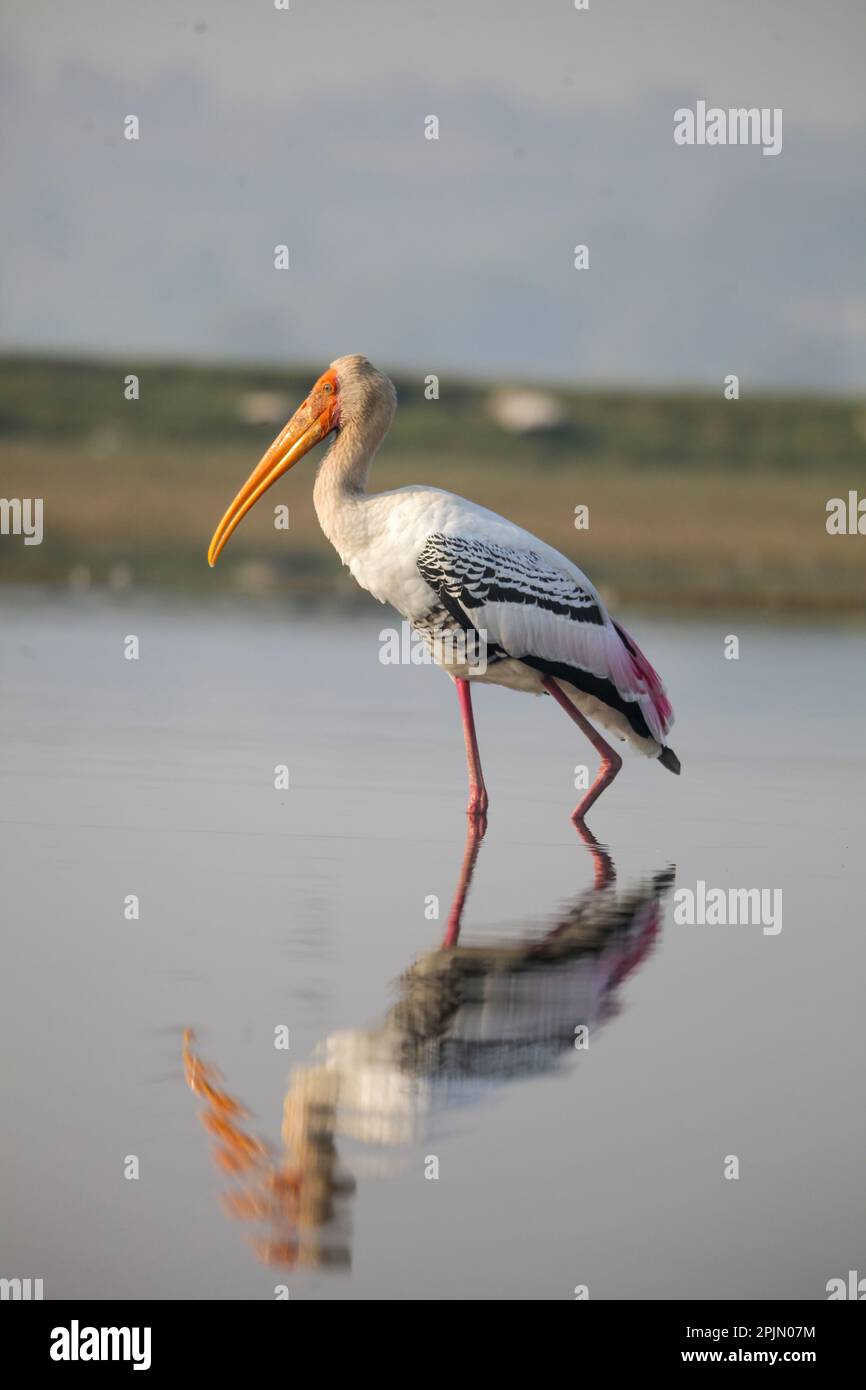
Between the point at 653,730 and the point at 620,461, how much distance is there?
1059 inches

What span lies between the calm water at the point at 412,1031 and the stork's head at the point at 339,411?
1.41 metres

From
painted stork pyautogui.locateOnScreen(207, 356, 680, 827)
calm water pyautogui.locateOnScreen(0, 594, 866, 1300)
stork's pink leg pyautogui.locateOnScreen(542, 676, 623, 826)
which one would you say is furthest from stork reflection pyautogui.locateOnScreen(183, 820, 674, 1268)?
painted stork pyautogui.locateOnScreen(207, 356, 680, 827)

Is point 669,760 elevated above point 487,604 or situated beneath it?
situated beneath

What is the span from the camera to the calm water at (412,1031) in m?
4.46

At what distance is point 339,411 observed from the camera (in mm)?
9984

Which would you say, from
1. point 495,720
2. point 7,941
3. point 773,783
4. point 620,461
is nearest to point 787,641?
point 495,720

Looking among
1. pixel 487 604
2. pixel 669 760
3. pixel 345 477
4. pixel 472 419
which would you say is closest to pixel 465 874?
pixel 487 604

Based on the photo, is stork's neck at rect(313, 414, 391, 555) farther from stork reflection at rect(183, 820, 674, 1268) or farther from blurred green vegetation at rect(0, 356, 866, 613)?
blurred green vegetation at rect(0, 356, 866, 613)

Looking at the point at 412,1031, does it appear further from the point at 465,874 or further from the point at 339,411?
the point at 339,411

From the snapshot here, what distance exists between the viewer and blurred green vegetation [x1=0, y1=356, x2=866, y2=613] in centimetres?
2602

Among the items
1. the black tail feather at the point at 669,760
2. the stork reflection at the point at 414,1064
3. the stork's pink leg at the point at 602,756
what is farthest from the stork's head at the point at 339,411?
the stork reflection at the point at 414,1064

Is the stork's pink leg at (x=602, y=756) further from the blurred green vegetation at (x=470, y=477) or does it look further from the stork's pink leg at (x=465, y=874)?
A: the blurred green vegetation at (x=470, y=477)

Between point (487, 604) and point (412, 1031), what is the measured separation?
3801mm

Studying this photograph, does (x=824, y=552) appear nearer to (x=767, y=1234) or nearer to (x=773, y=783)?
(x=773, y=783)
